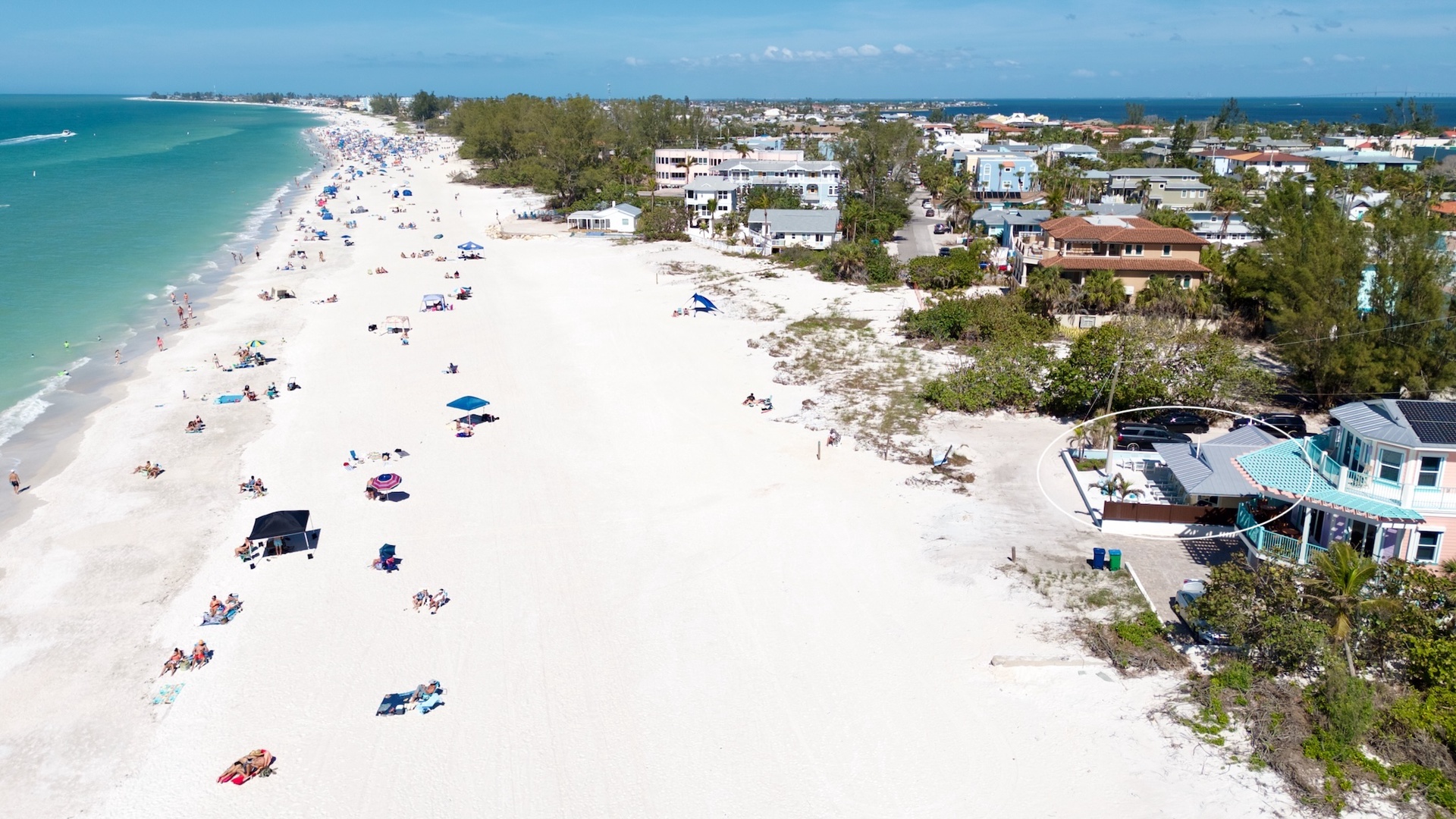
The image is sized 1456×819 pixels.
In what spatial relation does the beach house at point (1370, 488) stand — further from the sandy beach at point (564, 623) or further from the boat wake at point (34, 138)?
the boat wake at point (34, 138)

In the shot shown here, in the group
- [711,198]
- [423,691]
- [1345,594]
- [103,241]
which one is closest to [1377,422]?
[1345,594]

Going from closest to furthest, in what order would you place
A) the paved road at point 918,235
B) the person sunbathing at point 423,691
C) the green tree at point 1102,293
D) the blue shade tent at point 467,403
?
the person sunbathing at point 423,691 → the blue shade tent at point 467,403 → the green tree at point 1102,293 → the paved road at point 918,235

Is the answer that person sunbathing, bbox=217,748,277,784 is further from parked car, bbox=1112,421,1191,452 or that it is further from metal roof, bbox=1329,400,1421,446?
parked car, bbox=1112,421,1191,452

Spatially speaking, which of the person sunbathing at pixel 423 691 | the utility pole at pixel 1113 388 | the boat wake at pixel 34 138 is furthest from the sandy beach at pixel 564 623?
the boat wake at pixel 34 138

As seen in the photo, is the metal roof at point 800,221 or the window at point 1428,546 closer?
the window at point 1428,546

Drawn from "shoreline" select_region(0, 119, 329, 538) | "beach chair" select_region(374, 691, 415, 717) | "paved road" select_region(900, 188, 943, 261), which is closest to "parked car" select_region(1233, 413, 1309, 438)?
"beach chair" select_region(374, 691, 415, 717)

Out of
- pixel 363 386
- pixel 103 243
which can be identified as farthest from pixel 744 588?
pixel 103 243

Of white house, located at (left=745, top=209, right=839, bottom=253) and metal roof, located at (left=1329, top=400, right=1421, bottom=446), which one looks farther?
white house, located at (left=745, top=209, right=839, bottom=253)
